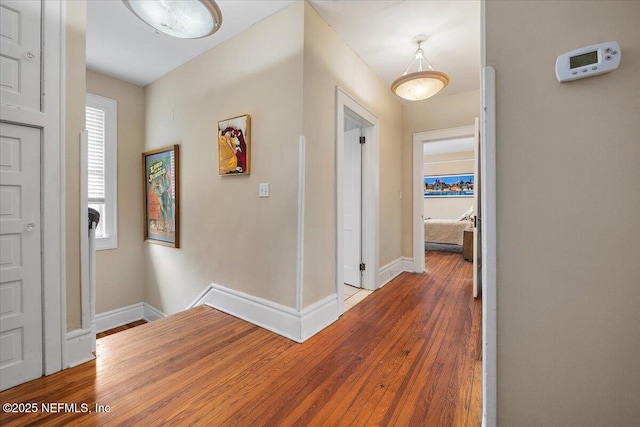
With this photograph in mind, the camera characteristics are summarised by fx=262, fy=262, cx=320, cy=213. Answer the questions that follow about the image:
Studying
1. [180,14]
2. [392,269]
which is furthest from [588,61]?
[392,269]

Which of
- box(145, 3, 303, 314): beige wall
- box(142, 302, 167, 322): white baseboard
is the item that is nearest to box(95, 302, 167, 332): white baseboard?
box(142, 302, 167, 322): white baseboard

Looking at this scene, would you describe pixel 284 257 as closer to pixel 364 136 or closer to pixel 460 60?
pixel 364 136

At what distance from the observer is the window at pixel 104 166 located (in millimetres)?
3309

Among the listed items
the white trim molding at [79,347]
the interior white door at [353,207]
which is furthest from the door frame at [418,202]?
the white trim molding at [79,347]

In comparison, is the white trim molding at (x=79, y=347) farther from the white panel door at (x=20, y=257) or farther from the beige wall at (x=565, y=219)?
the beige wall at (x=565, y=219)

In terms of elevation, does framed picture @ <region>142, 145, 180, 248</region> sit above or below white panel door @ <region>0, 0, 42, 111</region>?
below

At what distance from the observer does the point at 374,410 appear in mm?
1348

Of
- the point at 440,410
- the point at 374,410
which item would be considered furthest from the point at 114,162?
the point at 440,410

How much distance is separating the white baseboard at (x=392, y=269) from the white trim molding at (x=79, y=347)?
9.07 feet

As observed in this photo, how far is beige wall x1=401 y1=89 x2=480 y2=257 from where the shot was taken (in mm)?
3773

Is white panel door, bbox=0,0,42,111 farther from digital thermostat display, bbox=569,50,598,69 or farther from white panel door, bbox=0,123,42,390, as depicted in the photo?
digital thermostat display, bbox=569,50,598,69

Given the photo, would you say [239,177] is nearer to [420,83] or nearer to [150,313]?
[420,83]

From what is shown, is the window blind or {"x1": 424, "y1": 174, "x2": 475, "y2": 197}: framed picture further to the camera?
{"x1": 424, "y1": 174, "x2": 475, "y2": 197}: framed picture

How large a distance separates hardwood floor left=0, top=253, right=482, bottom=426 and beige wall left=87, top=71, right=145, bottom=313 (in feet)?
5.63
